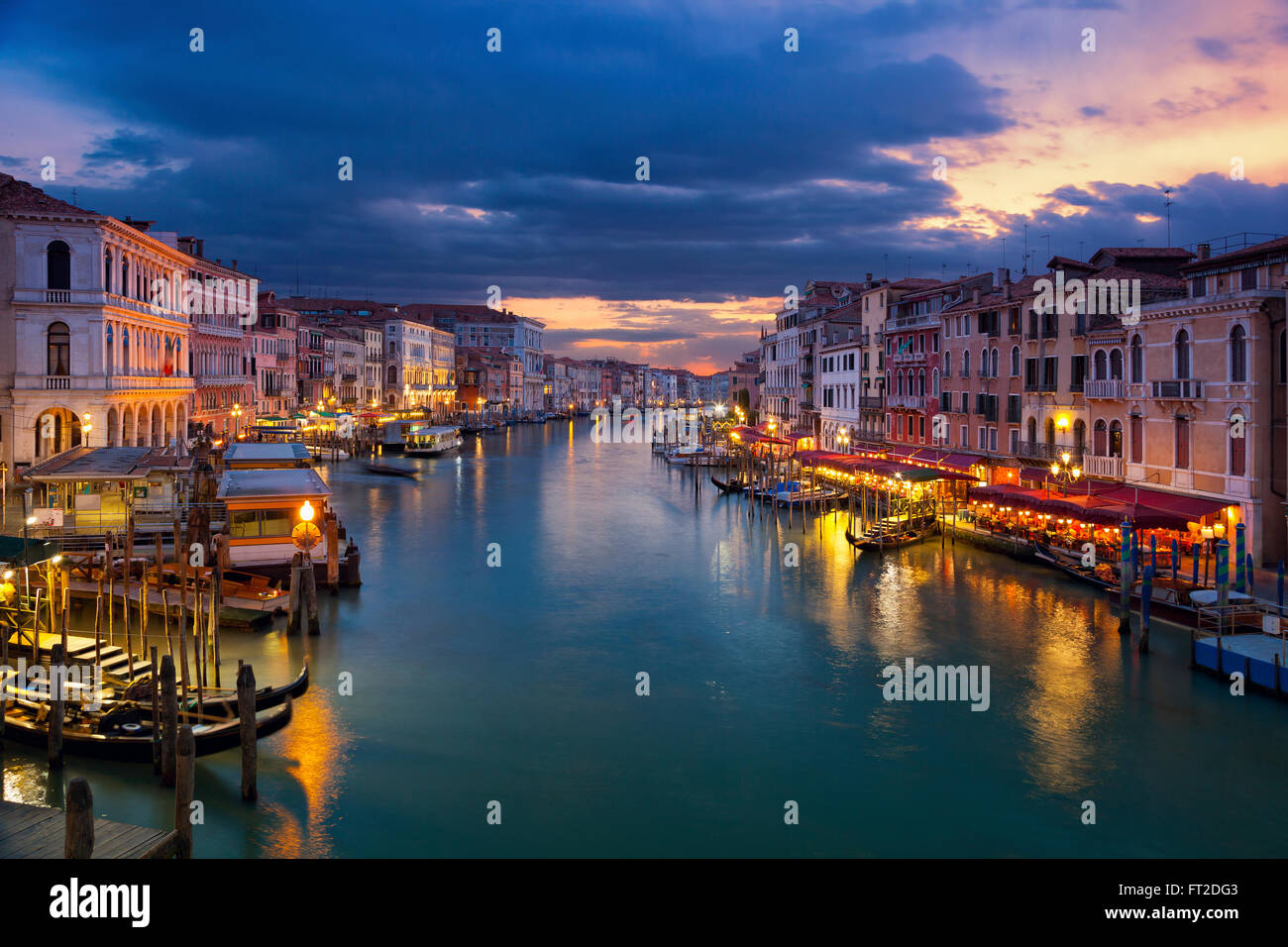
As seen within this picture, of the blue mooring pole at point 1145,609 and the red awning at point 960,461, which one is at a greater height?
the red awning at point 960,461

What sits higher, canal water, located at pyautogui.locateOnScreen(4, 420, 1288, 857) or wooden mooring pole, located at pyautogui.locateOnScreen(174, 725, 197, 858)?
wooden mooring pole, located at pyautogui.locateOnScreen(174, 725, 197, 858)

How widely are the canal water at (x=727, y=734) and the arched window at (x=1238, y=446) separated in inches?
151

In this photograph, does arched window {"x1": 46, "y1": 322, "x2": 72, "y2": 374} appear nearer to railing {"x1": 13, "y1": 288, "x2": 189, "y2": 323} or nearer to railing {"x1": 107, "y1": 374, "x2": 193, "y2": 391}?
railing {"x1": 13, "y1": 288, "x2": 189, "y2": 323}

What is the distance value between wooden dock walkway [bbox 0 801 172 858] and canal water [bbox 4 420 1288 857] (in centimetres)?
158

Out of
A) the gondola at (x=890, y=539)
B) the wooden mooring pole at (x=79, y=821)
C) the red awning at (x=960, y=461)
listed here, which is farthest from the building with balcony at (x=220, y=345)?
the wooden mooring pole at (x=79, y=821)

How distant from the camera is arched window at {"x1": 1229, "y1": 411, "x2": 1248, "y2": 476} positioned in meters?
19.6

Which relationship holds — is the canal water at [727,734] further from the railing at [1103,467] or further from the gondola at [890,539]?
the railing at [1103,467]

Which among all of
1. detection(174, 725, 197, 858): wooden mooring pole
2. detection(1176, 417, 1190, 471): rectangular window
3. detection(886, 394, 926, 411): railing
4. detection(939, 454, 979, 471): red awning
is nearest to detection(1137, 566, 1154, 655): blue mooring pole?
detection(1176, 417, 1190, 471): rectangular window

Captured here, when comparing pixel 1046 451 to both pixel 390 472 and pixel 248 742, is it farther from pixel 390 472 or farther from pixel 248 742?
pixel 390 472

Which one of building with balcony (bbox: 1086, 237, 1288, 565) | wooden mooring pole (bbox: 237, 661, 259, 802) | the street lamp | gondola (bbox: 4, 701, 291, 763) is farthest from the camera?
the street lamp

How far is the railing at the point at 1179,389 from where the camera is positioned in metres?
20.8
